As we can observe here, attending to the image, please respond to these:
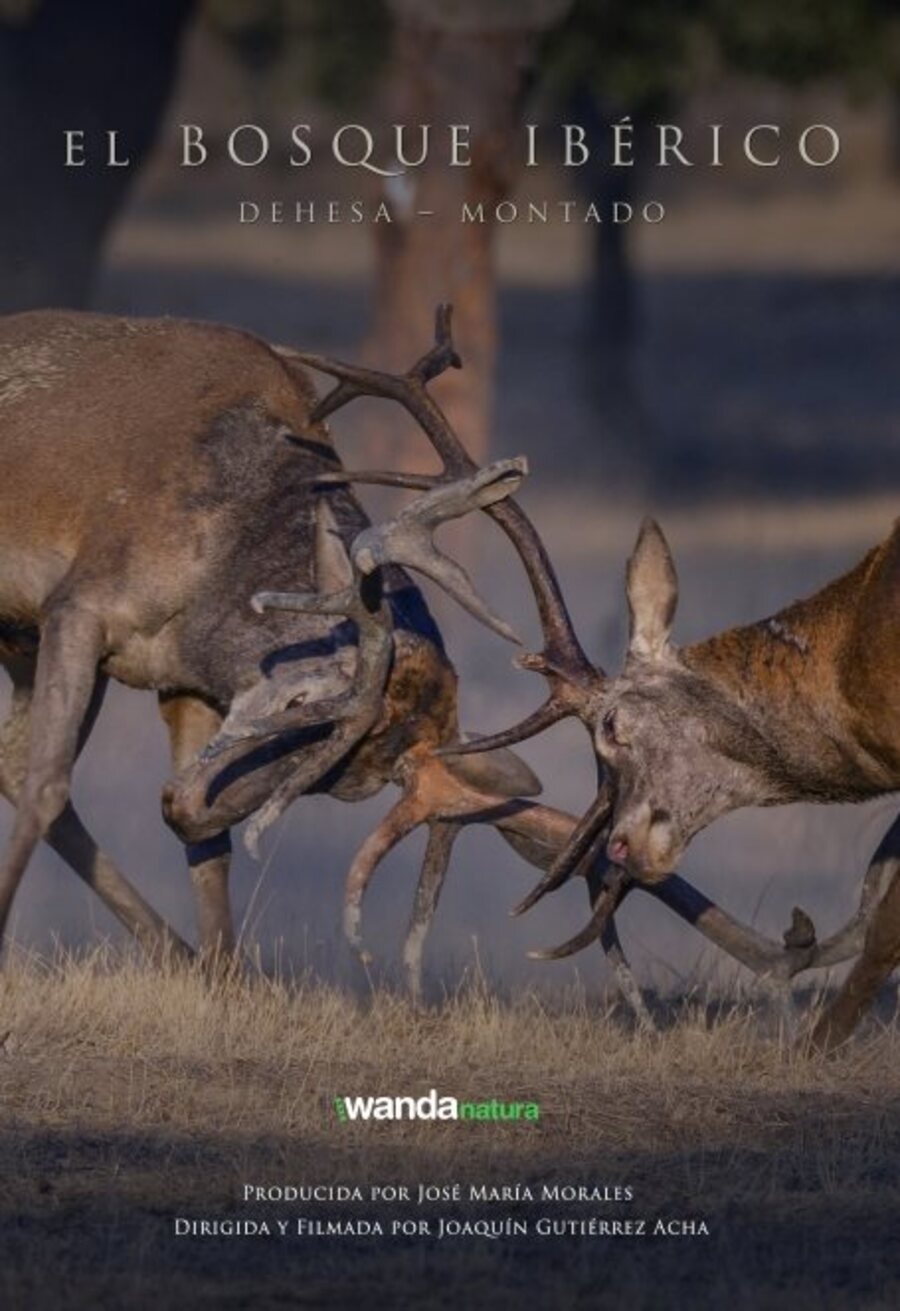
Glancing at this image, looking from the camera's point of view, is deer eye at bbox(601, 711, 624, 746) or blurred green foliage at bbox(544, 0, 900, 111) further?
blurred green foliage at bbox(544, 0, 900, 111)

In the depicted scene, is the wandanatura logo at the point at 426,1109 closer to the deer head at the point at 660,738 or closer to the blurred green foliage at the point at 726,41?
the deer head at the point at 660,738

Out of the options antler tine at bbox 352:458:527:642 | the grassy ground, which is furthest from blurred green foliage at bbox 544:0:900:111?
antler tine at bbox 352:458:527:642

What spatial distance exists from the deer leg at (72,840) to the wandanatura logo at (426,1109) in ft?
6.80

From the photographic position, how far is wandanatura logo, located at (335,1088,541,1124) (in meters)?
7.66

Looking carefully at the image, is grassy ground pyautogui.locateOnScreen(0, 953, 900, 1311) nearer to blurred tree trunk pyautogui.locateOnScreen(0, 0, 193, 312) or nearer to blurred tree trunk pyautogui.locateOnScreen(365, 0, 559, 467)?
blurred tree trunk pyautogui.locateOnScreen(365, 0, 559, 467)

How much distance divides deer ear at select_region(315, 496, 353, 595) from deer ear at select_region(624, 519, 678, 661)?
82cm

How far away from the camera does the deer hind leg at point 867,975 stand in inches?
331

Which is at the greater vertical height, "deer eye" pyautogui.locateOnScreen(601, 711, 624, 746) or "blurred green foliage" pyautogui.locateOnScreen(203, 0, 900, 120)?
"blurred green foliage" pyautogui.locateOnScreen(203, 0, 900, 120)

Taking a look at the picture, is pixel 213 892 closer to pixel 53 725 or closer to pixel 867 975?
pixel 53 725

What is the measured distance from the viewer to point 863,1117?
7.77m

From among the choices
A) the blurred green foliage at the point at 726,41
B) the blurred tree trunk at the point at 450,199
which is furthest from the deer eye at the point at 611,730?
the blurred green foliage at the point at 726,41

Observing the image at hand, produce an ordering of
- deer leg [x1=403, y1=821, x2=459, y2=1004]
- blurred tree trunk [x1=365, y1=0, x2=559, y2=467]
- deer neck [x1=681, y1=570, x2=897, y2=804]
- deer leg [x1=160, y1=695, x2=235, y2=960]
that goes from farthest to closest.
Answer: blurred tree trunk [x1=365, y1=0, x2=559, y2=467] → deer leg [x1=160, y1=695, x2=235, y2=960] → deer leg [x1=403, y1=821, x2=459, y2=1004] → deer neck [x1=681, y1=570, x2=897, y2=804]

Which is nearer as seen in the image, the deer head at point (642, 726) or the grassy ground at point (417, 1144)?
the grassy ground at point (417, 1144)

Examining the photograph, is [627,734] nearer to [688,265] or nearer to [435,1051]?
[435,1051]
